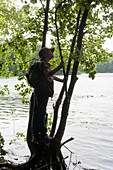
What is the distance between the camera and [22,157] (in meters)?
10.7

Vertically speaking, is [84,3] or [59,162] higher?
[84,3]

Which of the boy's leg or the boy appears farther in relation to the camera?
the boy's leg

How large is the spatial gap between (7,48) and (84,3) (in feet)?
9.21

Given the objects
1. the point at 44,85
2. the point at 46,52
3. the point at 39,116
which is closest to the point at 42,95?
the point at 44,85

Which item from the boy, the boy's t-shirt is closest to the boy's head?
the boy

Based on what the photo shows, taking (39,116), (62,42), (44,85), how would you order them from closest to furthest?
1. (44,85)
2. (39,116)
3. (62,42)

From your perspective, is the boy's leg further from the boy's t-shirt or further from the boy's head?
the boy's head

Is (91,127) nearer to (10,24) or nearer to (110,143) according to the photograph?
(110,143)

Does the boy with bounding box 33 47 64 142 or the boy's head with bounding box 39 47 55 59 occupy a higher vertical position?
the boy's head with bounding box 39 47 55 59

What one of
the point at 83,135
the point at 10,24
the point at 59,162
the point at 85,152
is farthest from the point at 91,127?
the point at 59,162

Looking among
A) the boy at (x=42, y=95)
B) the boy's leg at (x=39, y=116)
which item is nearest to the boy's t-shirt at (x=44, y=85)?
the boy at (x=42, y=95)

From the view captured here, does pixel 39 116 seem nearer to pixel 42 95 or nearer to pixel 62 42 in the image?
pixel 42 95

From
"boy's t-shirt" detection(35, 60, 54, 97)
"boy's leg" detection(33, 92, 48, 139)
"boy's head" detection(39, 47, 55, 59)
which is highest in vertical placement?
"boy's head" detection(39, 47, 55, 59)

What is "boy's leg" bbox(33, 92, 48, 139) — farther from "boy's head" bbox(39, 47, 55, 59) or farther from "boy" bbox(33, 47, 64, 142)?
"boy's head" bbox(39, 47, 55, 59)
